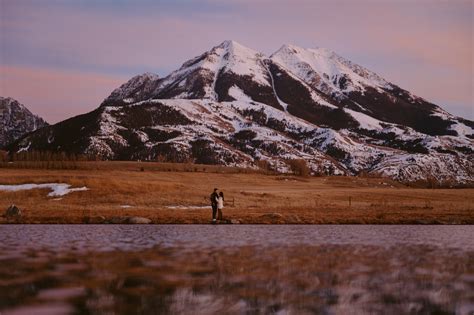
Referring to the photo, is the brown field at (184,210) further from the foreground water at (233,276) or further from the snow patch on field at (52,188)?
the foreground water at (233,276)

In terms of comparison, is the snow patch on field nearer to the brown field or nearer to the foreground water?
the brown field

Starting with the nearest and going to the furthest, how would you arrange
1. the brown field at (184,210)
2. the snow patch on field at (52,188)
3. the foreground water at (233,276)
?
the foreground water at (233,276) < the brown field at (184,210) < the snow patch on field at (52,188)

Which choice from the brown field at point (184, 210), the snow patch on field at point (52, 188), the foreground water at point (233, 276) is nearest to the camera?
the foreground water at point (233, 276)

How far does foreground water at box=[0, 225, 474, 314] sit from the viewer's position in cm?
1237

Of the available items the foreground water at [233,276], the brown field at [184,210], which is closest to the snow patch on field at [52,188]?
the brown field at [184,210]

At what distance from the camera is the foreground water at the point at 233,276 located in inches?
487

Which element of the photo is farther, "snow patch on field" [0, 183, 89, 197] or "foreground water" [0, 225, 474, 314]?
"snow patch on field" [0, 183, 89, 197]

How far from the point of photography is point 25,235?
Answer: 29.6 meters

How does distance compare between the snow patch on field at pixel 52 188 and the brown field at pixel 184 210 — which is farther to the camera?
the snow patch on field at pixel 52 188

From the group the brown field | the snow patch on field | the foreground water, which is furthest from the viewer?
the snow patch on field

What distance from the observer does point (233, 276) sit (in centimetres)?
1628

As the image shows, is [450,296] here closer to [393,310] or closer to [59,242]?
[393,310]

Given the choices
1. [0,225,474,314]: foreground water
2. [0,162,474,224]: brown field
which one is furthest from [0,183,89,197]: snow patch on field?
[0,225,474,314]: foreground water

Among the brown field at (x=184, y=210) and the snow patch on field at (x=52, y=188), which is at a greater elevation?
the snow patch on field at (x=52, y=188)
